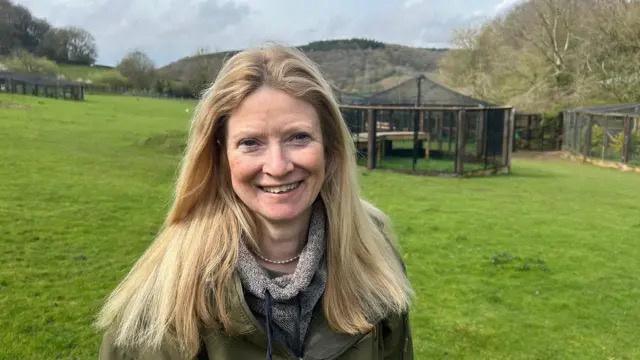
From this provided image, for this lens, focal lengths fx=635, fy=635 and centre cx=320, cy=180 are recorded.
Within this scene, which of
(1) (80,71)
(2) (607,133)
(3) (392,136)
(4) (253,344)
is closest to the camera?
(4) (253,344)

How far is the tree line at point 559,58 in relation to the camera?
128 feet

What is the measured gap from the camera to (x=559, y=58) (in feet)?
144

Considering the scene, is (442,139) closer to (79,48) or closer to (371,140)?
(371,140)

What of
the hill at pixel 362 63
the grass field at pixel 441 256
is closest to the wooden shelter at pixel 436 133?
the grass field at pixel 441 256

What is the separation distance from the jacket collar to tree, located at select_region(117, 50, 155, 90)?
106102mm

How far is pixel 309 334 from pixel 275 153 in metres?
0.64

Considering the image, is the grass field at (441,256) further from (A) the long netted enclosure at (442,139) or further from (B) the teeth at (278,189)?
(B) the teeth at (278,189)

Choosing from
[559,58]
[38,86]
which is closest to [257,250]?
[559,58]

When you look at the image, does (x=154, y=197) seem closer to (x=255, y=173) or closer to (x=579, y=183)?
(x=255, y=173)

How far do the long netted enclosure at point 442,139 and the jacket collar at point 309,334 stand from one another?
19674 mm

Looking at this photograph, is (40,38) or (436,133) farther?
(40,38)

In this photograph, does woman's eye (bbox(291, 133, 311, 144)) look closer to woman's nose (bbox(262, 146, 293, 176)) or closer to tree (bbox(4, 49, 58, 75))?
woman's nose (bbox(262, 146, 293, 176))

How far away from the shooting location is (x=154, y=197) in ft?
46.8

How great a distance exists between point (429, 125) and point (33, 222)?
17.1 meters
